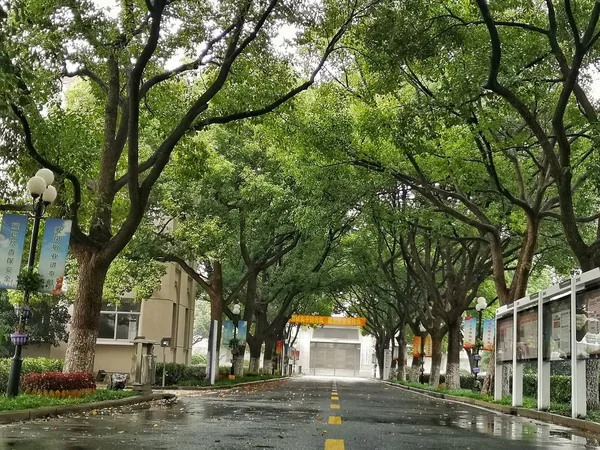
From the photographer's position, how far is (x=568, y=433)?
1014 centimetres

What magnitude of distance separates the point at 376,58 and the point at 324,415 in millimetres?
7253

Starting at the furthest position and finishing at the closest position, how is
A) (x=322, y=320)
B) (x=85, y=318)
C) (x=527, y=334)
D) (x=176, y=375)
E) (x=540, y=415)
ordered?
(x=322, y=320), (x=176, y=375), (x=527, y=334), (x=85, y=318), (x=540, y=415)

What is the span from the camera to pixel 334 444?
283 inches

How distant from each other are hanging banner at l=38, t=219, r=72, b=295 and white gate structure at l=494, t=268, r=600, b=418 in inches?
365

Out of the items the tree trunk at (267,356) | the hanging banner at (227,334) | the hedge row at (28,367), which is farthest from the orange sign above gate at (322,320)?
the hedge row at (28,367)

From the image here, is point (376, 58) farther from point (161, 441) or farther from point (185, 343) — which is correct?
point (185, 343)

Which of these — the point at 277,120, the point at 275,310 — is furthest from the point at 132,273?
the point at 275,310

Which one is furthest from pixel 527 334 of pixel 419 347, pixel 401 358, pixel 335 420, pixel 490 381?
pixel 401 358

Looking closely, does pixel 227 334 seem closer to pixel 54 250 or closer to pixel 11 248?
pixel 54 250

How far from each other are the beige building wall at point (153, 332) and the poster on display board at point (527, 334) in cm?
1846

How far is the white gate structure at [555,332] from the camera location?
11.5 metres

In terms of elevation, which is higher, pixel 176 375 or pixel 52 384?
pixel 52 384

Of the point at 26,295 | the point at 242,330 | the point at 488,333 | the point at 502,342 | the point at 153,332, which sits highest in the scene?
the point at 488,333

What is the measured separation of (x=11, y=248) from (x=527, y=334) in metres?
10.8
